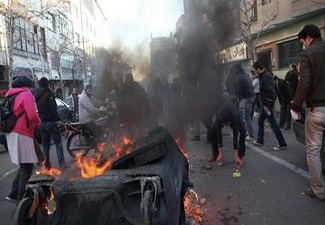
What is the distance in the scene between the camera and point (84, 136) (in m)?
8.19

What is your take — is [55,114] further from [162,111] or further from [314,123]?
[314,123]

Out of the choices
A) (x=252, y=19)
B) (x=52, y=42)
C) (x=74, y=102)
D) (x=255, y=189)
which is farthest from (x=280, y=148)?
(x=52, y=42)

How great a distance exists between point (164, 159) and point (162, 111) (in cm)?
599

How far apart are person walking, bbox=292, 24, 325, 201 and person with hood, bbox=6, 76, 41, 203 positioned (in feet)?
11.6

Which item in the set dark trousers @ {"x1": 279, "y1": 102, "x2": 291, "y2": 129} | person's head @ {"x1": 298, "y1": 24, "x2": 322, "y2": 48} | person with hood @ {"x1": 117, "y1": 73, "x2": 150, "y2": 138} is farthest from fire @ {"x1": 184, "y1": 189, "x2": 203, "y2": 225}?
dark trousers @ {"x1": 279, "y1": 102, "x2": 291, "y2": 129}

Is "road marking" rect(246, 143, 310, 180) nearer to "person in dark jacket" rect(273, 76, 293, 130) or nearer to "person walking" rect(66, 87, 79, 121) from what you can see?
"person in dark jacket" rect(273, 76, 293, 130)

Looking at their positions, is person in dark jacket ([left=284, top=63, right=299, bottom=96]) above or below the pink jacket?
above

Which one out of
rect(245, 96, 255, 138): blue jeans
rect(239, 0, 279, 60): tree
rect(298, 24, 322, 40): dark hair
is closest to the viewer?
rect(298, 24, 322, 40): dark hair

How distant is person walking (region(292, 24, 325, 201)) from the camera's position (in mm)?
4301

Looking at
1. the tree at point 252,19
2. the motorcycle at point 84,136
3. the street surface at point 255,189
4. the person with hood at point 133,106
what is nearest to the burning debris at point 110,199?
the street surface at point 255,189

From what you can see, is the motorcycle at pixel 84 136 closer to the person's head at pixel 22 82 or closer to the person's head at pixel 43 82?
the person's head at pixel 43 82

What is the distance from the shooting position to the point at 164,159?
10.8 feet

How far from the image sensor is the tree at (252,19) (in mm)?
14375

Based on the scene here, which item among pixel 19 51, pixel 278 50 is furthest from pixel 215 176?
pixel 19 51
